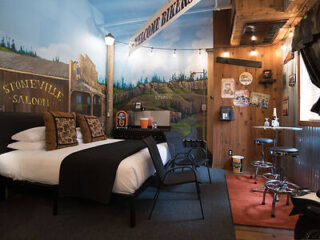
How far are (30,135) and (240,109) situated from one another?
3.94 metres

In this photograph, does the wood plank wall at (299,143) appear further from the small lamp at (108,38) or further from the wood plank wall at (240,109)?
the small lamp at (108,38)

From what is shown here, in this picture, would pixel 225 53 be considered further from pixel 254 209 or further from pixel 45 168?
pixel 45 168

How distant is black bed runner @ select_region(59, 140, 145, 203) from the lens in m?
2.01

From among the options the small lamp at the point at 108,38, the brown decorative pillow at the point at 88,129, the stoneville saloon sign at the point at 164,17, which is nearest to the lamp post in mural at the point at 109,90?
the small lamp at the point at 108,38

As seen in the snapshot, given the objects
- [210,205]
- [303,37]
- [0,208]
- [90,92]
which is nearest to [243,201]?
[210,205]

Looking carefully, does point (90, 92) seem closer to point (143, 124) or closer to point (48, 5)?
point (143, 124)

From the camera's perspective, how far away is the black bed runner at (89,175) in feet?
6.61

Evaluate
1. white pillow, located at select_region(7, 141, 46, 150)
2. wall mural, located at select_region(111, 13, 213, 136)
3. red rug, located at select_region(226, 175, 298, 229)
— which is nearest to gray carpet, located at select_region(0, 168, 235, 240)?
red rug, located at select_region(226, 175, 298, 229)

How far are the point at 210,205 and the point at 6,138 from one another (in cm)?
296

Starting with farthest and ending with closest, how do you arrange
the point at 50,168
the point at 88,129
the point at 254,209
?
the point at 88,129, the point at 254,209, the point at 50,168

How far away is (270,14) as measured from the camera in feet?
9.89

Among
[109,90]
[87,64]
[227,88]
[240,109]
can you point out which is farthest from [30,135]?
[240,109]

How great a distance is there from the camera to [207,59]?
4.82 meters

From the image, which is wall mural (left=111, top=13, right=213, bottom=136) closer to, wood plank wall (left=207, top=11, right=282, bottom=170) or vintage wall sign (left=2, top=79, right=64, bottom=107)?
wood plank wall (left=207, top=11, right=282, bottom=170)
